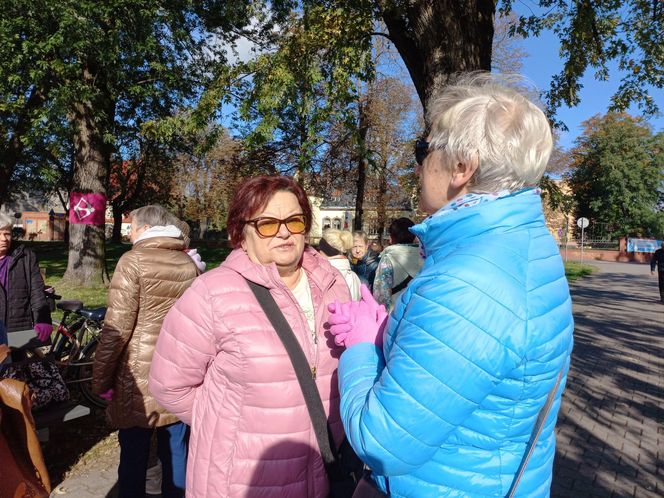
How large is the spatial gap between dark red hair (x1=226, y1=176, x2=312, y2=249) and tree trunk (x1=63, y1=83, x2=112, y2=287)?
10.3 m

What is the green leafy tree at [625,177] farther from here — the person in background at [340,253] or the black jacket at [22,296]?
the black jacket at [22,296]

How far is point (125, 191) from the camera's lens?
31.2 meters

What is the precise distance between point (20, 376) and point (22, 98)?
8.15 m

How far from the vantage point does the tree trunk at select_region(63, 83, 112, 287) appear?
11.1 m

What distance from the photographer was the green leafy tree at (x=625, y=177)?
154ft

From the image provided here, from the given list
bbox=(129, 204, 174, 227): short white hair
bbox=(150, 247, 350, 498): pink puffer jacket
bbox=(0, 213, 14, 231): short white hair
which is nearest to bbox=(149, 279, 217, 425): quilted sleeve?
bbox=(150, 247, 350, 498): pink puffer jacket

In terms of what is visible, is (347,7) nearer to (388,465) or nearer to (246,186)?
(246,186)

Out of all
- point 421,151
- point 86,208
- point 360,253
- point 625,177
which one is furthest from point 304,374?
point 625,177

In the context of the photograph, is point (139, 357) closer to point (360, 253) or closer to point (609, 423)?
point (609, 423)

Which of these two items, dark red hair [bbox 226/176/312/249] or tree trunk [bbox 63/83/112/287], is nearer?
dark red hair [bbox 226/176/312/249]

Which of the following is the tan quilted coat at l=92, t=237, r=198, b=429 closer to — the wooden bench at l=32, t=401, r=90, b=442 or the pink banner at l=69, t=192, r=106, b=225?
the wooden bench at l=32, t=401, r=90, b=442

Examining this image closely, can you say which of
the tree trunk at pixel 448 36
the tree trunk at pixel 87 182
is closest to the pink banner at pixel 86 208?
the tree trunk at pixel 87 182

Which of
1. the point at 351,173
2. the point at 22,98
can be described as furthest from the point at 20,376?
the point at 351,173

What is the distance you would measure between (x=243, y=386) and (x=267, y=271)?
45cm
